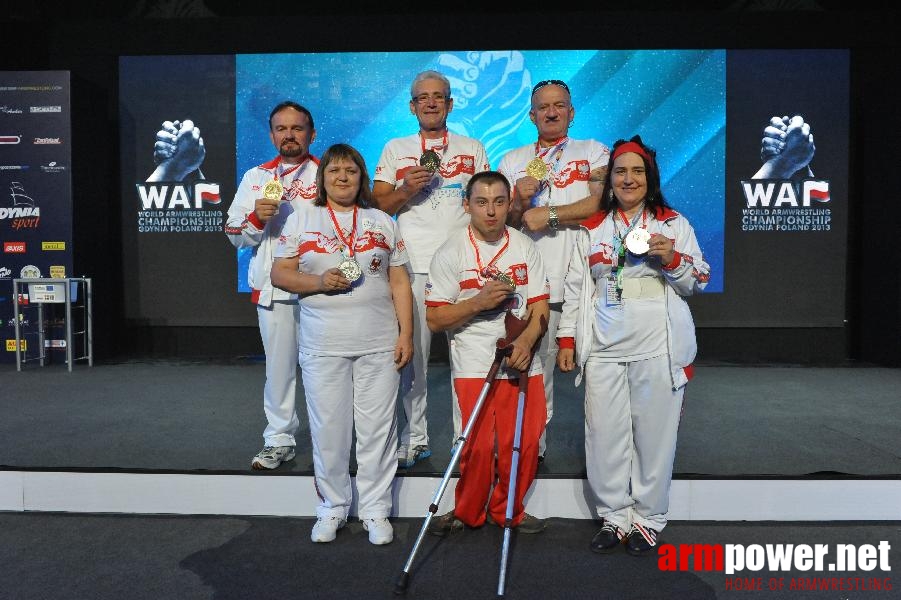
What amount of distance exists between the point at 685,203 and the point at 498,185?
4.89m

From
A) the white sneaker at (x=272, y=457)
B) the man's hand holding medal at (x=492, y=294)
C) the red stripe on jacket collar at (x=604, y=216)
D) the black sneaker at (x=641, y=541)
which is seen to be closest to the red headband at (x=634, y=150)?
the red stripe on jacket collar at (x=604, y=216)

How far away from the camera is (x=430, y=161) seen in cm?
312

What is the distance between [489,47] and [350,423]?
5.28 metres

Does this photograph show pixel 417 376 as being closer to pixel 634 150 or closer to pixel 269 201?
pixel 269 201

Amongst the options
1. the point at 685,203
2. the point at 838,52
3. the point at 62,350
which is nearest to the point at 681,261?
the point at 685,203

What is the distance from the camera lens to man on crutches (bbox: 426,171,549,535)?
2.78 metres

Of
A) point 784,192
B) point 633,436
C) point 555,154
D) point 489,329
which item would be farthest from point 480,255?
point 784,192

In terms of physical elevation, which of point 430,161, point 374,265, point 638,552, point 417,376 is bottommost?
point 638,552

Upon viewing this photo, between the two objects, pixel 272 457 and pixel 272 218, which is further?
pixel 272 218

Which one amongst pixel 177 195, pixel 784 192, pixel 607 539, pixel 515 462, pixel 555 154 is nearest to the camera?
pixel 515 462

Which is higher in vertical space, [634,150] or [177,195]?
[177,195]

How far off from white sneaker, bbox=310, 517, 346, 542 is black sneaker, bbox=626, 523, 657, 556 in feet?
3.82

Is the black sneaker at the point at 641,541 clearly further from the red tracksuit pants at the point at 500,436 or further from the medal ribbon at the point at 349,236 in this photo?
the medal ribbon at the point at 349,236

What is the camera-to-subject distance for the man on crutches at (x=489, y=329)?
109 inches
